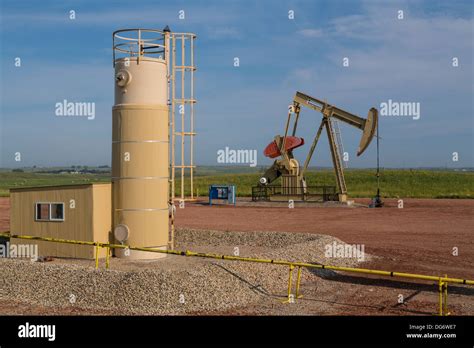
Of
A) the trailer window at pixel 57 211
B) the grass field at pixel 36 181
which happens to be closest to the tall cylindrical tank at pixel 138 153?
the trailer window at pixel 57 211

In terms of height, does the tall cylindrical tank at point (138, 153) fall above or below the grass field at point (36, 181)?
above

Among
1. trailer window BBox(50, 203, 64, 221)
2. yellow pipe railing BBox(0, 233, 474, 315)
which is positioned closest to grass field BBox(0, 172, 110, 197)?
trailer window BBox(50, 203, 64, 221)

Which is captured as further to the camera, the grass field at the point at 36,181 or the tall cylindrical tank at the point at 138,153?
the grass field at the point at 36,181

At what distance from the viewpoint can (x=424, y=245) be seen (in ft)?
74.8

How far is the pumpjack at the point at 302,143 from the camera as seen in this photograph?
3794 cm

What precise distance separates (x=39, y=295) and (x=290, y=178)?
98.3 ft

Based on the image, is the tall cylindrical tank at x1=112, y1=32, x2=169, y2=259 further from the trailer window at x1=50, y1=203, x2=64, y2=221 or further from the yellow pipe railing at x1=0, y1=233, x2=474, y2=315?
the trailer window at x1=50, y1=203, x2=64, y2=221

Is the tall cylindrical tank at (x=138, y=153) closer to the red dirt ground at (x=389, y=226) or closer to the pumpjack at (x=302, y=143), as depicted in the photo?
the red dirt ground at (x=389, y=226)

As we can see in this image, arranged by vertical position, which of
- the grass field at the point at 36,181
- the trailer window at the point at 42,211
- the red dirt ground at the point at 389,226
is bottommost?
the red dirt ground at the point at 389,226

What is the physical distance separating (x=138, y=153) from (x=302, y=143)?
26.0 metres

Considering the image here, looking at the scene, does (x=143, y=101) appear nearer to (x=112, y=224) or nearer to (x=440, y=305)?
(x=112, y=224)

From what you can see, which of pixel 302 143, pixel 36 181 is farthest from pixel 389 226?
pixel 36 181

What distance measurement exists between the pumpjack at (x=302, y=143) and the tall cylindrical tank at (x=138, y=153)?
23.1 metres
